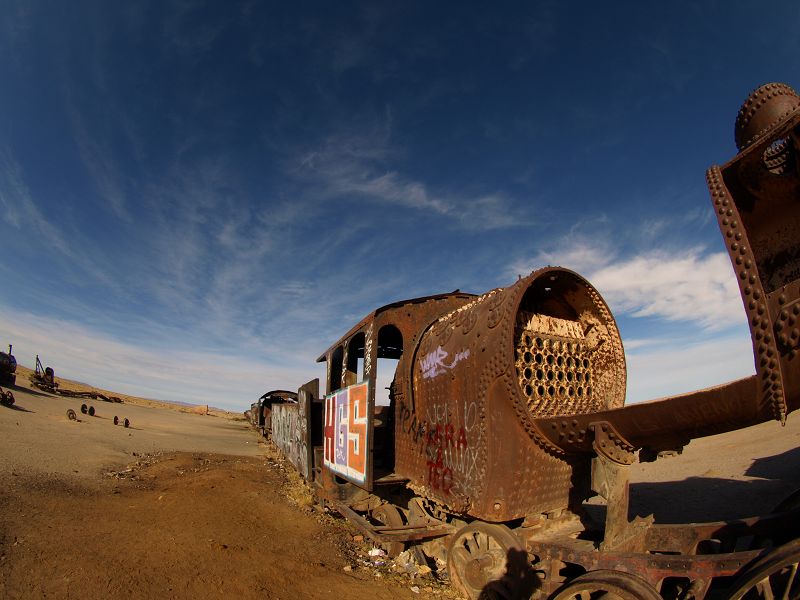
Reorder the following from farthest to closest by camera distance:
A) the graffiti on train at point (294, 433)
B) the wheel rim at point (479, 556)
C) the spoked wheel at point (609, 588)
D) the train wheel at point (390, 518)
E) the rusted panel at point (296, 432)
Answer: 1. the graffiti on train at point (294, 433)
2. the rusted panel at point (296, 432)
3. the train wheel at point (390, 518)
4. the wheel rim at point (479, 556)
5. the spoked wheel at point (609, 588)

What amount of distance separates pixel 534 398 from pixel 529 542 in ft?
4.08

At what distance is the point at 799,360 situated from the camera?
2.18 m

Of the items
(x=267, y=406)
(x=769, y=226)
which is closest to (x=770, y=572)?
(x=769, y=226)

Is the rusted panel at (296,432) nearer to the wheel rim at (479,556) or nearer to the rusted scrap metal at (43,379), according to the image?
the wheel rim at (479,556)

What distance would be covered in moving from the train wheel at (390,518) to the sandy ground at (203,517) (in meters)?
0.28

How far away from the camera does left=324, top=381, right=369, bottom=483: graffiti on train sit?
604 cm

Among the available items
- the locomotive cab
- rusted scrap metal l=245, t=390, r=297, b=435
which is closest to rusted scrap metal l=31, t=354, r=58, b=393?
rusted scrap metal l=245, t=390, r=297, b=435

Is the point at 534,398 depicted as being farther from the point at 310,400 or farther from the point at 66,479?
the point at 66,479

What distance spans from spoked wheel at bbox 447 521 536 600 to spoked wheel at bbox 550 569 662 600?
69cm

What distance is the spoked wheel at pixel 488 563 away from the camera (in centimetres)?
377

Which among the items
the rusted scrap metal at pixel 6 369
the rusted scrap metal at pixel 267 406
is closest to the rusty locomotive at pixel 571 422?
the rusted scrap metal at pixel 267 406

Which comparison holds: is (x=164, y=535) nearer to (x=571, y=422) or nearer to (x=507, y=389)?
(x=507, y=389)

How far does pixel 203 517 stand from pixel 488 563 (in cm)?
536

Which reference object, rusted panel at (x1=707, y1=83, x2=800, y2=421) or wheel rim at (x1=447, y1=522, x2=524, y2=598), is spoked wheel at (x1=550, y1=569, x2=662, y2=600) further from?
rusted panel at (x1=707, y1=83, x2=800, y2=421)
